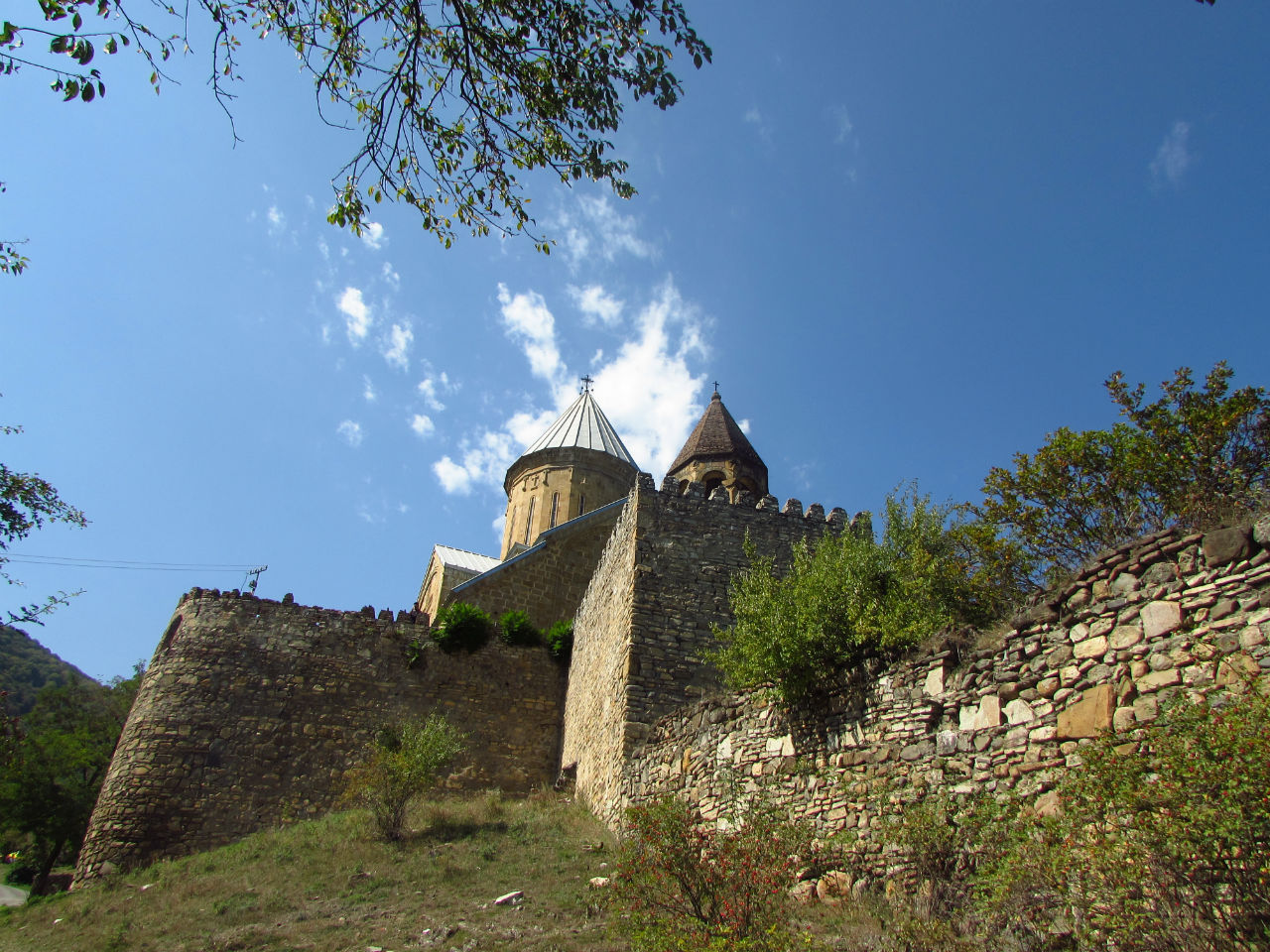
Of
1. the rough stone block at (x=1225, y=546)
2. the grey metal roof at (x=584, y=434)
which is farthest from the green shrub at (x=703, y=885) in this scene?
the grey metal roof at (x=584, y=434)

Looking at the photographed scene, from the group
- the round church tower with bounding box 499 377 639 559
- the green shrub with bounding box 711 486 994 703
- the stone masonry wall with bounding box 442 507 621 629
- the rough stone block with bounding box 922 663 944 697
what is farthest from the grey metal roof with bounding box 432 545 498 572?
the rough stone block with bounding box 922 663 944 697

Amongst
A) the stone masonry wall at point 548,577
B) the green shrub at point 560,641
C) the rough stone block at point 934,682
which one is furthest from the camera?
the stone masonry wall at point 548,577

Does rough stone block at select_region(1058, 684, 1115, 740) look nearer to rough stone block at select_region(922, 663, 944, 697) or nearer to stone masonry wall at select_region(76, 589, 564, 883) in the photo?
rough stone block at select_region(922, 663, 944, 697)

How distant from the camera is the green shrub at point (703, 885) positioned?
15.7ft

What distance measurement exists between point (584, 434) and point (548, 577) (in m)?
9.00

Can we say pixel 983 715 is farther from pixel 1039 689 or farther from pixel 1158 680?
pixel 1158 680

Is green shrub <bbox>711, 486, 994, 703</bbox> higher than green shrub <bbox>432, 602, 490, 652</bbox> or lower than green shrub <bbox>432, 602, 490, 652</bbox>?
lower

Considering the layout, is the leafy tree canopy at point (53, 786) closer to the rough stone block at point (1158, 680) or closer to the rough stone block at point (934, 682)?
the rough stone block at point (934, 682)

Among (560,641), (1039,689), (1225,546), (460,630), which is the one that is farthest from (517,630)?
(1225,546)

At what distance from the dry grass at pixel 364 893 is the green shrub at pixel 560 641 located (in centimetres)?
371

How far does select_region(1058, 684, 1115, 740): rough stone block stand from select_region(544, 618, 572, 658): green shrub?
11.8 m

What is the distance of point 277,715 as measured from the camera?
1409 centimetres

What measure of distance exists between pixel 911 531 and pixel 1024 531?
3570 millimetres

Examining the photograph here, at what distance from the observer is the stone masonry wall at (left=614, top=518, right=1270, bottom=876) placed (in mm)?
4395
